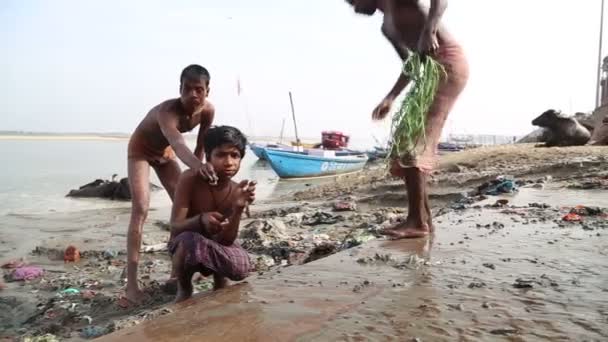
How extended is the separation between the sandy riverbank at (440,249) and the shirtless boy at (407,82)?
0.81 feet

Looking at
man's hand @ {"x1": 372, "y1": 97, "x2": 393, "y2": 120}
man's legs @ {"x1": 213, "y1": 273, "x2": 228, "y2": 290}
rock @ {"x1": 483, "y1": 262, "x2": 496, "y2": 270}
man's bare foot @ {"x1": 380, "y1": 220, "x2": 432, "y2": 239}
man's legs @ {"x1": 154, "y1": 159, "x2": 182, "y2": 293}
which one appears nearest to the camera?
rock @ {"x1": 483, "y1": 262, "x2": 496, "y2": 270}

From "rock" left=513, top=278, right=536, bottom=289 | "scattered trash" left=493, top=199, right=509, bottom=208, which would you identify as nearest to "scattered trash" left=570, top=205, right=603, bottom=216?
"scattered trash" left=493, top=199, right=509, bottom=208

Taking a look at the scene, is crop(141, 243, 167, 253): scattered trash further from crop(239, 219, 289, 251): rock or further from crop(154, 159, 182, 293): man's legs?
crop(154, 159, 182, 293): man's legs

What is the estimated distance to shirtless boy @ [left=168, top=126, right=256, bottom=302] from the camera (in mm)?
2676

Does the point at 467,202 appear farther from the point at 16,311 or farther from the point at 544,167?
the point at 16,311

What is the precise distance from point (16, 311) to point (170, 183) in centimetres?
134

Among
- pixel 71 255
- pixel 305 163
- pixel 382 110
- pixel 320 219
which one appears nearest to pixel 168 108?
pixel 382 110

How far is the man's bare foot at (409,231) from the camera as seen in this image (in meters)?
3.50

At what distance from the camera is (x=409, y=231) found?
354cm

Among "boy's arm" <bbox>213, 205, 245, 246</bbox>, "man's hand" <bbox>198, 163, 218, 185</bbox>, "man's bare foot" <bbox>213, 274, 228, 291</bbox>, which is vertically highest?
"man's hand" <bbox>198, 163, 218, 185</bbox>

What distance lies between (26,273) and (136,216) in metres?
1.85

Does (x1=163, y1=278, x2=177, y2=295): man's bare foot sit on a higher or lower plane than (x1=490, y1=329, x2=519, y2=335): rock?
lower

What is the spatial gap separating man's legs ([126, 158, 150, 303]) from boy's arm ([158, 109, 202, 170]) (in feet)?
1.50

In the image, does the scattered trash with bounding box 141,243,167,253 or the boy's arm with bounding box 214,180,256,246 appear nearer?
the boy's arm with bounding box 214,180,256,246
